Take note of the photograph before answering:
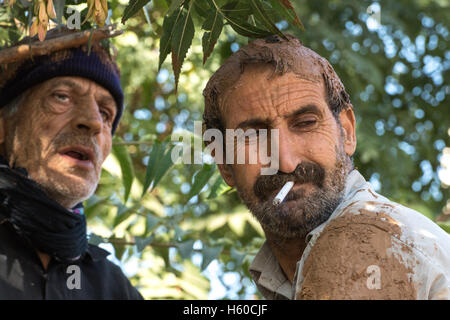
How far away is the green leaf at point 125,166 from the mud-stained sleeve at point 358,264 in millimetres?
1923

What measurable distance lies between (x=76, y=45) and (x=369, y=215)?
2314 mm

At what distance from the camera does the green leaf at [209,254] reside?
10.9ft

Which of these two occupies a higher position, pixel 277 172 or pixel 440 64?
pixel 440 64

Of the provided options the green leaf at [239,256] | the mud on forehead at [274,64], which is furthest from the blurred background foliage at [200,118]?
the mud on forehead at [274,64]

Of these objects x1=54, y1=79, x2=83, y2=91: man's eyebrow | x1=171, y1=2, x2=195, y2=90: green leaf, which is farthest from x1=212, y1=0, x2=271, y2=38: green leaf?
x1=54, y1=79, x2=83, y2=91: man's eyebrow

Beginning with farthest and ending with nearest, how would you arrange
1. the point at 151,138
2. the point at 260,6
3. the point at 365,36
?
the point at 365,36 < the point at 151,138 < the point at 260,6

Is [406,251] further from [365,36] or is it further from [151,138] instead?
[365,36]

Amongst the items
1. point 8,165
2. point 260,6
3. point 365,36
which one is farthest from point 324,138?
point 365,36

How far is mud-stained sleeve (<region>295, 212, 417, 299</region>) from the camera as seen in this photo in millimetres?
1729

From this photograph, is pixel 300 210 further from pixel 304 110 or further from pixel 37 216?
pixel 37 216

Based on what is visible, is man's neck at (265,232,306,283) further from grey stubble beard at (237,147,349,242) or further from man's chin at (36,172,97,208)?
man's chin at (36,172,97,208)

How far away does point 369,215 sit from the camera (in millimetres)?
1887

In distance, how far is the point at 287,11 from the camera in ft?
7.91
